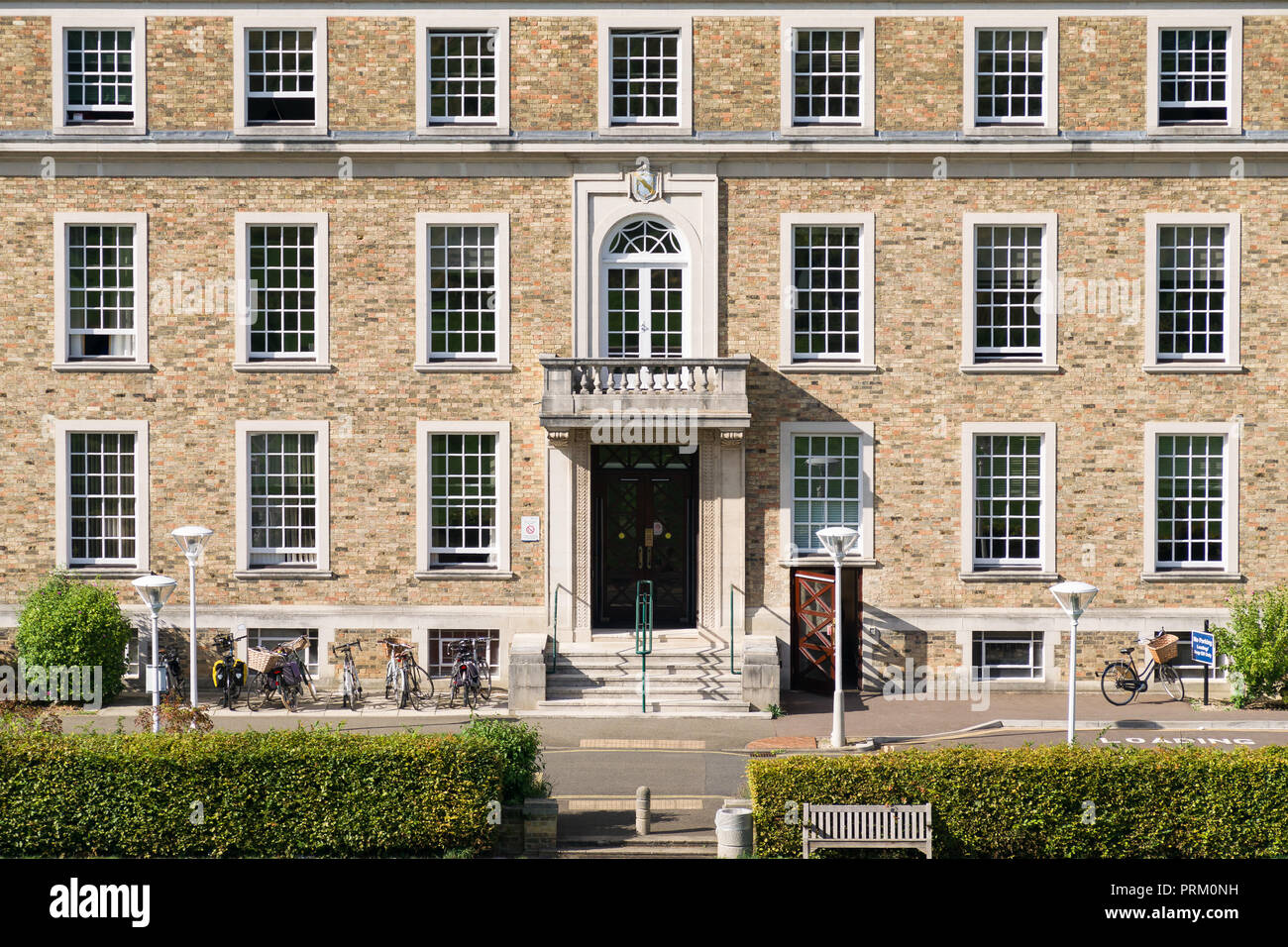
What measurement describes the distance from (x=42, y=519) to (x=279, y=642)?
533 centimetres

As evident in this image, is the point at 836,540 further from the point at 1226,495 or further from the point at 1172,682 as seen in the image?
the point at 1226,495

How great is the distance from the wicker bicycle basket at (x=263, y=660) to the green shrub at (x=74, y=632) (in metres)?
2.48

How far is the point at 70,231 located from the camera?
26.3 metres

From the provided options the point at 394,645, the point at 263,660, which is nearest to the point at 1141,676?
the point at 394,645

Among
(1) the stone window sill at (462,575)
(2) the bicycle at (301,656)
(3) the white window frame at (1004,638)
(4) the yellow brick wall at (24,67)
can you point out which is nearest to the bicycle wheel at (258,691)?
(2) the bicycle at (301,656)

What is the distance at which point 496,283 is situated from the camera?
26219 mm

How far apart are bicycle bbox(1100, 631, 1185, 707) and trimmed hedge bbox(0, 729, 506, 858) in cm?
1489

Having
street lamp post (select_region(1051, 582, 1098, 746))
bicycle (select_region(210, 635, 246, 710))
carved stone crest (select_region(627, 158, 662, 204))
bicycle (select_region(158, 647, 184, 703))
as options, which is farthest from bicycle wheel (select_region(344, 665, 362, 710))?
street lamp post (select_region(1051, 582, 1098, 746))

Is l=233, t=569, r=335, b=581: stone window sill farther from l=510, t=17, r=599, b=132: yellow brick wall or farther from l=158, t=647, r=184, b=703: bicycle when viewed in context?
l=510, t=17, r=599, b=132: yellow brick wall

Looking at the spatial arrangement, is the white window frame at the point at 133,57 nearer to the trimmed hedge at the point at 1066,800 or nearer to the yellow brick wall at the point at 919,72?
the yellow brick wall at the point at 919,72

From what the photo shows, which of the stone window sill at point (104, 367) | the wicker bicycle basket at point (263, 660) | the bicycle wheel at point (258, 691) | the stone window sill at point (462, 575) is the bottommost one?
the bicycle wheel at point (258, 691)

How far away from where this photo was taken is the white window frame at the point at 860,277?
26.1 meters

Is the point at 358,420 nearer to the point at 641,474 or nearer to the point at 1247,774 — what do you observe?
the point at 641,474

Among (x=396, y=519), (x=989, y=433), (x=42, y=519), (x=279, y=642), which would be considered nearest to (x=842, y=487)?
(x=989, y=433)
